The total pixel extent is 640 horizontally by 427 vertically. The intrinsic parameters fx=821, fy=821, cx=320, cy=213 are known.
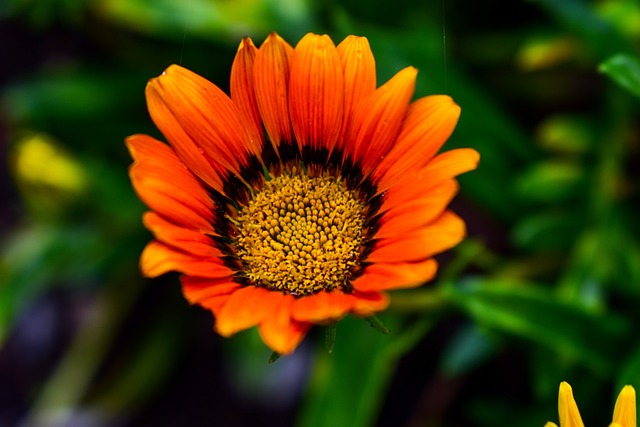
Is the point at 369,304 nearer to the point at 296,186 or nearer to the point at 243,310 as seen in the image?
the point at 243,310

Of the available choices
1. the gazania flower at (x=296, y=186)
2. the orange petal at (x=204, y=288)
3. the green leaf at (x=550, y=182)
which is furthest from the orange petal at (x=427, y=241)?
the green leaf at (x=550, y=182)

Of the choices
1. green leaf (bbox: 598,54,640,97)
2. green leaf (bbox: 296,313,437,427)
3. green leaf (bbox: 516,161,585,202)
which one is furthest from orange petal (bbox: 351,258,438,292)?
green leaf (bbox: 516,161,585,202)

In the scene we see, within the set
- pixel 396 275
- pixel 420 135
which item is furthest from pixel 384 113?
pixel 396 275

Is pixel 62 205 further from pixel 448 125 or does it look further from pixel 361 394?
pixel 448 125

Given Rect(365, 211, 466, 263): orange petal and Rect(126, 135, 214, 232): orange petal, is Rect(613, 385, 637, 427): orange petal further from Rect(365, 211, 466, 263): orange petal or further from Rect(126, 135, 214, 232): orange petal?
Rect(126, 135, 214, 232): orange petal

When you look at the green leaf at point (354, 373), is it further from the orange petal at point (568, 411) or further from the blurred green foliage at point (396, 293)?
the orange petal at point (568, 411)
